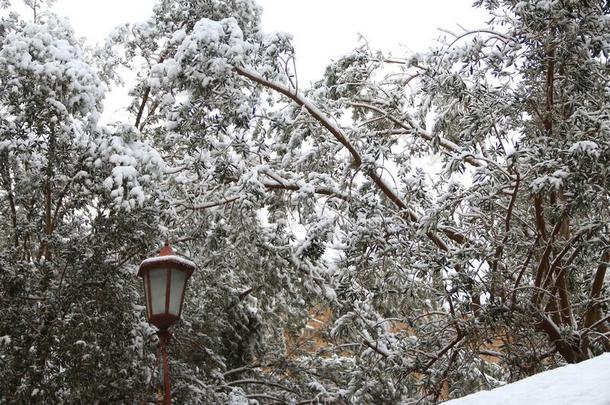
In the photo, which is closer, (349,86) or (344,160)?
(344,160)

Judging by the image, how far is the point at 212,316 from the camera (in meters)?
→ 10.4

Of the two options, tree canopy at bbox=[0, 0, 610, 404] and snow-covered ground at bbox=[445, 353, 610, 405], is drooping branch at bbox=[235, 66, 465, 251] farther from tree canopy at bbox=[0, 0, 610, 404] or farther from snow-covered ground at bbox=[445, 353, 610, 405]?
snow-covered ground at bbox=[445, 353, 610, 405]

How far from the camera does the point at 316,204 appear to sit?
8852mm

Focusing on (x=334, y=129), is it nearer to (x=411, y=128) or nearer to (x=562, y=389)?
(x=411, y=128)

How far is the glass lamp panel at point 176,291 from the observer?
17.1ft

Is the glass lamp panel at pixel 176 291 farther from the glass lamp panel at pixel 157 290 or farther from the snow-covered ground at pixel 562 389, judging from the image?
the snow-covered ground at pixel 562 389

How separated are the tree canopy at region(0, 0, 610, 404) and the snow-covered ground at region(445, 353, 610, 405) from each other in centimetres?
313

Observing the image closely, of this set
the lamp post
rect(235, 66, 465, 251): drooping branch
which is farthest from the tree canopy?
the lamp post

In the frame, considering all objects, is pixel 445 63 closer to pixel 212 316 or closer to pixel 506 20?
pixel 506 20

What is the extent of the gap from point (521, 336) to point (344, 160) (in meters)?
3.06

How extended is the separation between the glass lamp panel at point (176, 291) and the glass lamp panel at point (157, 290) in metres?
0.05

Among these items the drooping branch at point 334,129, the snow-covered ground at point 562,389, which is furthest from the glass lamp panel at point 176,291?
the drooping branch at point 334,129

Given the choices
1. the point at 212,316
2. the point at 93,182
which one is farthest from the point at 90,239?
the point at 212,316

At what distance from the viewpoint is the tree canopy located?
6977 mm
